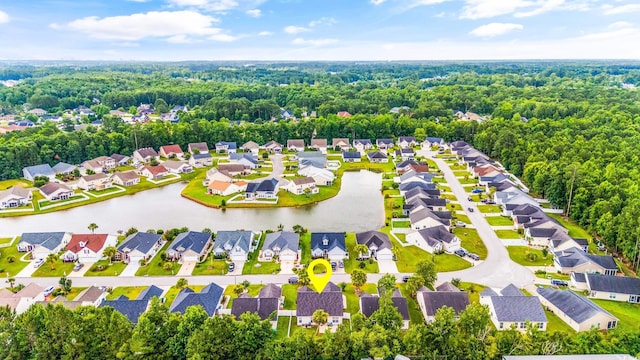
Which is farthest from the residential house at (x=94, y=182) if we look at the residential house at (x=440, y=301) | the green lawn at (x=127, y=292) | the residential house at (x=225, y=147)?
the residential house at (x=440, y=301)

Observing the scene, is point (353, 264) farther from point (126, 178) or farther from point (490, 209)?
point (126, 178)

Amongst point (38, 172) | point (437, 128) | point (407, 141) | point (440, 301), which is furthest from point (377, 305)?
point (437, 128)

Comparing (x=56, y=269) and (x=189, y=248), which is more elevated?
(x=189, y=248)

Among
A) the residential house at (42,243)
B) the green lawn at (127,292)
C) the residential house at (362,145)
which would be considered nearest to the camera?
the green lawn at (127,292)

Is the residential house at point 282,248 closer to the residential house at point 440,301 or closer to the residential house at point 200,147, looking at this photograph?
the residential house at point 440,301

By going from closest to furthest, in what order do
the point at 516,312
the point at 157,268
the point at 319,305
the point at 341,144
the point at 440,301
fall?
the point at 516,312, the point at 319,305, the point at 440,301, the point at 157,268, the point at 341,144

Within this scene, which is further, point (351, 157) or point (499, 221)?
point (351, 157)

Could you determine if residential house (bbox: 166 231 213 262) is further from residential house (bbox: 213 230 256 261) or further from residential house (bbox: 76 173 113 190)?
residential house (bbox: 76 173 113 190)

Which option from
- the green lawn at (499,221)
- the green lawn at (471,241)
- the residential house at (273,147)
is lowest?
the green lawn at (471,241)

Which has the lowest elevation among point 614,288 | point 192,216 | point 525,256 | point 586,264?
point 192,216
